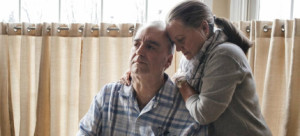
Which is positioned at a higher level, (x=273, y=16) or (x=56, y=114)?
(x=273, y=16)

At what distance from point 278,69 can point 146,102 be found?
2.82 feet

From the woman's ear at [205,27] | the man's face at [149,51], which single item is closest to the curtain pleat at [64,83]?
the man's face at [149,51]

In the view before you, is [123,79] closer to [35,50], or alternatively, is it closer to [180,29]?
[180,29]

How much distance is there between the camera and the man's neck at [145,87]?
155cm

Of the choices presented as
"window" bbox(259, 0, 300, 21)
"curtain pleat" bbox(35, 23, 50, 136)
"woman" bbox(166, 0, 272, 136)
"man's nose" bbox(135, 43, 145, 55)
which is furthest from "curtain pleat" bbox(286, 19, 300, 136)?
"curtain pleat" bbox(35, 23, 50, 136)

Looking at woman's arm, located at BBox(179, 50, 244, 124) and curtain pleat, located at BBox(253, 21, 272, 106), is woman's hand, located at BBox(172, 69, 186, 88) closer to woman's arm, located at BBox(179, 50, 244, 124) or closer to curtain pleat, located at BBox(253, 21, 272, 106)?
woman's arm, located at BBox(179, 50, 244, 124)

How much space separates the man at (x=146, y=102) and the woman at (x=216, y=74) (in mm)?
98

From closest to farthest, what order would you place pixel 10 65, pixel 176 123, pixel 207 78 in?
pixel 207 78 → pixel 176 123 → pixel 10 65

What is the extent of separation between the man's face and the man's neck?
0.06 meters

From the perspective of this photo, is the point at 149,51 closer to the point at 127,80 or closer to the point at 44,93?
the point at 127,80

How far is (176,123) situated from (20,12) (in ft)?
5.27

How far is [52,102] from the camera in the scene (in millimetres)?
2227

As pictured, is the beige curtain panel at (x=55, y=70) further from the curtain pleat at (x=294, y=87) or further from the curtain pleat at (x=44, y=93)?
the curtain pleat at (x=294, y=87)

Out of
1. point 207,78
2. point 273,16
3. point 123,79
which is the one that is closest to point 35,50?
point 123,79
